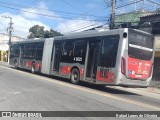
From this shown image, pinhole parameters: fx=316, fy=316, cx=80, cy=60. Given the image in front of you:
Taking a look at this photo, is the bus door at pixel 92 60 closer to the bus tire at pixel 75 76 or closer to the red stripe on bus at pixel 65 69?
the bus tire at pixel 75 76

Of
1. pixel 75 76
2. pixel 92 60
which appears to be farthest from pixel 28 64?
pixel 92 60

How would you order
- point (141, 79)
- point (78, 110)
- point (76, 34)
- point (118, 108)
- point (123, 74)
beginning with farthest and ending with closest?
point (76, 34) → point (141, 79) → point (123, 74) → point (118, 108) → point (78, 110)

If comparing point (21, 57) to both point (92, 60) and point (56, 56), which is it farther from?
point (92, 60)

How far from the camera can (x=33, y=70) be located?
2662 cm

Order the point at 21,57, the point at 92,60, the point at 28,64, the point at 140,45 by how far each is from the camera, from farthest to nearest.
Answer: the point at 21,57 < the point at 28,64 < the point at 92,60 < the point at 140,45

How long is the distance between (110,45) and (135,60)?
1.48 m

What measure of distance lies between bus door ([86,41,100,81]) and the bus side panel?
19.7ft

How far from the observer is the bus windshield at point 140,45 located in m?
15.6

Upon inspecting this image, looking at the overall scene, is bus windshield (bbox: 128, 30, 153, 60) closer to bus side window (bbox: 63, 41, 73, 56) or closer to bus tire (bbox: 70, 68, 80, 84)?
bus tire (bbox: 70, 68, 80, 84)

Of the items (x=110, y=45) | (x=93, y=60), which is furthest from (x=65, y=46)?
(x=110, y=45)

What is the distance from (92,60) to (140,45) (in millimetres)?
2907

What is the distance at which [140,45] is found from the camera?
16094 mm

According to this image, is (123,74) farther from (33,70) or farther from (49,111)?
(33,70)

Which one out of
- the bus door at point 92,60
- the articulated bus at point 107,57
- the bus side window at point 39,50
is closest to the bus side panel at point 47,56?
the bus side window at point 39,50
